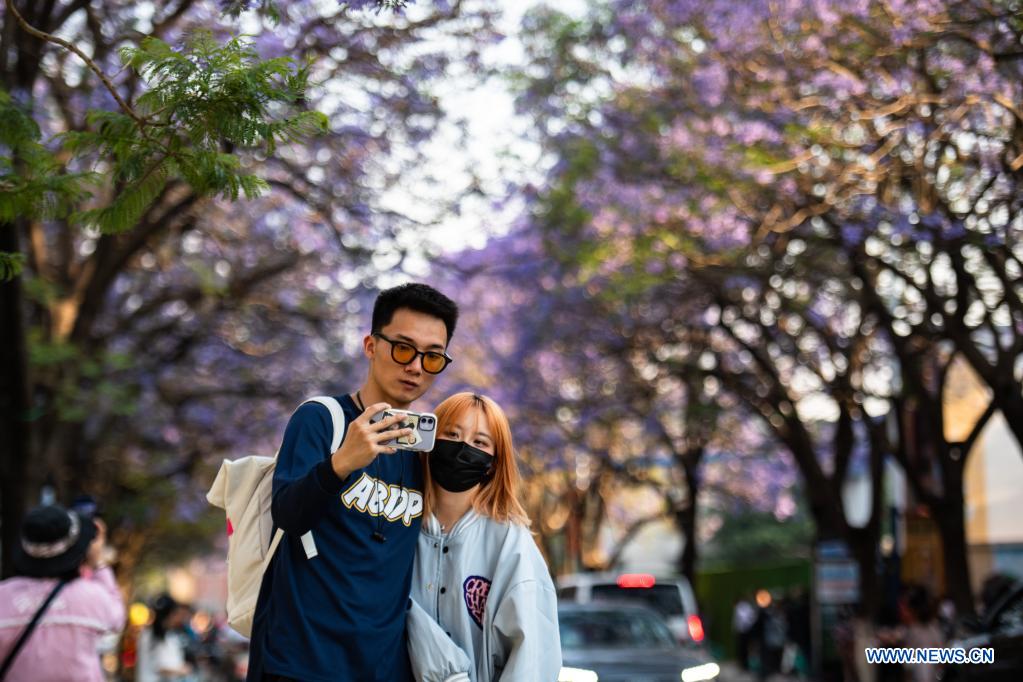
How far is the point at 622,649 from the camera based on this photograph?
1127 cm

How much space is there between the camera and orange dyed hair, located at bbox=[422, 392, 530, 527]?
14.8 feet

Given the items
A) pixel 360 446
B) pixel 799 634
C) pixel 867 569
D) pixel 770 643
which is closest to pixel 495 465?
pixel 360 446

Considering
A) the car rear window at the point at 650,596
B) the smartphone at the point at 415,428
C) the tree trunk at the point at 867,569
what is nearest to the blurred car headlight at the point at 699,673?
the smartphone at the point at 415,428

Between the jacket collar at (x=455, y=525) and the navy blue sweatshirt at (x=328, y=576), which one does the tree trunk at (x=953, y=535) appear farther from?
the navy blue sweatshirt at (x=328, y=576)

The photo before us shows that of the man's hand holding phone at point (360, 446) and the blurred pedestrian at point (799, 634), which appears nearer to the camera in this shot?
the man's hand holding phone at point (360, 446)

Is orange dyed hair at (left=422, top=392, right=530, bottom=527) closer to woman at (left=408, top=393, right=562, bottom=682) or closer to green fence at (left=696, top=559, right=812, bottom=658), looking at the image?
woman at (left=408, top=393, right=562, bottom=682)

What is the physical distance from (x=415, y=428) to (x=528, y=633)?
74cm

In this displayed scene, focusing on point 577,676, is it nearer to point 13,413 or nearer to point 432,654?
point 13,413

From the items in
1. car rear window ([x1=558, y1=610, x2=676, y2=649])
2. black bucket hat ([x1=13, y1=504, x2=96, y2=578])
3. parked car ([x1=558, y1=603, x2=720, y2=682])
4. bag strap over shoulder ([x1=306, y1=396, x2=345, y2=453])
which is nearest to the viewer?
bag strap over shoulder ([x1=306, y1=396, x2=345, y2=453])

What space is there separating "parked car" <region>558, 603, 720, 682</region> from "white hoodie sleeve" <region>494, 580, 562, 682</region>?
570cm

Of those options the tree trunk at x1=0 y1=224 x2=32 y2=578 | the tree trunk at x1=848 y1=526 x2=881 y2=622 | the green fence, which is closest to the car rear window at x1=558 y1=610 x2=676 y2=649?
the tree trunk at x1=0 y1=224 x2=32 y2=578

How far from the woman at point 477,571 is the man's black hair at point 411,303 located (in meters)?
0.33

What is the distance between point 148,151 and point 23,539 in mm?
1852

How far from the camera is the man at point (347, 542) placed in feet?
12.5
